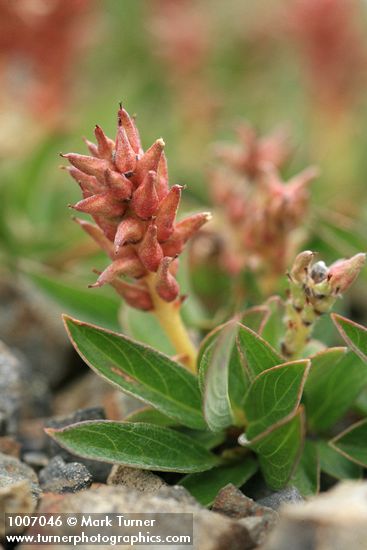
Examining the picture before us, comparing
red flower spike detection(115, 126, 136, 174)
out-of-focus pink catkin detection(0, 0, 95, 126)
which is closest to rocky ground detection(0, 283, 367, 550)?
red flower spike detection(115, 126, 136, 174)

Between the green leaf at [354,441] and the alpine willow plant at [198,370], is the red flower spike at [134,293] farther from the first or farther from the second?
the green leaf at [354,441]

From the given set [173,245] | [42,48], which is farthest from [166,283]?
[42,48]

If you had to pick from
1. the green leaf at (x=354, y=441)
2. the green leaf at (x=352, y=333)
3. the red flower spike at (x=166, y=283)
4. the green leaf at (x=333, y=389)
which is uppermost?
the red flower spike at (x=166, y=283)

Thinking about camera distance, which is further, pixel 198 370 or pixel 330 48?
pixel 330 48

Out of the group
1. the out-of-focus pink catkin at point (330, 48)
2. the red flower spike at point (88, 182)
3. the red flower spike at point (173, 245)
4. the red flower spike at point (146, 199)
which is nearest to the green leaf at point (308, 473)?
the red flower spike at point (173, 245)

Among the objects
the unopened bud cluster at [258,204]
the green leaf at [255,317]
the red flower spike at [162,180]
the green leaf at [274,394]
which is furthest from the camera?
the unopened bud cluster at [258,204]

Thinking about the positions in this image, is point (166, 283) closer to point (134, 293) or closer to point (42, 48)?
point (134, 293)

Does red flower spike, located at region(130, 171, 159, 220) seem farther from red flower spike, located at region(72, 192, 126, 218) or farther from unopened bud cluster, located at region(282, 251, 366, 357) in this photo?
unopened bud cluster, located at region(282, 251, 366, 357)
